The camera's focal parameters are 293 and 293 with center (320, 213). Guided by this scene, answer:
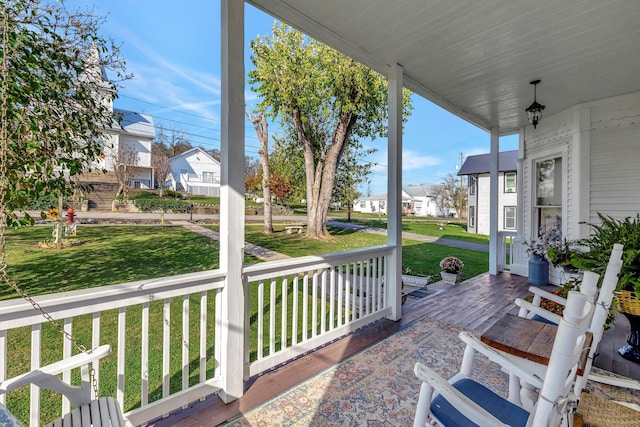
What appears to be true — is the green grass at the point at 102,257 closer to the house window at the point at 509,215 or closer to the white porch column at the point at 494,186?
the white porch column at the point at 494,186

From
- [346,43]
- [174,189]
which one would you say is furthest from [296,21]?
[174,189]

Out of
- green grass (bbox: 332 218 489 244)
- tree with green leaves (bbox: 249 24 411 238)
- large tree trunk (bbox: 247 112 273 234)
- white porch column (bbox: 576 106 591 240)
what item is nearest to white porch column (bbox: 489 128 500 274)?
white porch column (bbox: 576 106 591 240)

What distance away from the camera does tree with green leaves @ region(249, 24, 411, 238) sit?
22.6ft

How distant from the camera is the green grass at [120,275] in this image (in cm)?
237

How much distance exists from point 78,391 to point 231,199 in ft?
3.84

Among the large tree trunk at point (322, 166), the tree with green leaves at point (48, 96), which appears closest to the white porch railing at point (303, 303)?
the tree with green leaves at point (48, 96)

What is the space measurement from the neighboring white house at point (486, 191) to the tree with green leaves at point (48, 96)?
16789 millimetres

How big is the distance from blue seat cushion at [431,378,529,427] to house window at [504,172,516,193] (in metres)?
16.6

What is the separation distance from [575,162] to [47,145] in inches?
241

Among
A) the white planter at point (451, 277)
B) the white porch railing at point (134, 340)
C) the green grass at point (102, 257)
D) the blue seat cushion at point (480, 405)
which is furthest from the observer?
the white planter at point (451, 277)

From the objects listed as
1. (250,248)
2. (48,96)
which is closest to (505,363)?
(48,96)

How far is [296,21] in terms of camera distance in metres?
2.42

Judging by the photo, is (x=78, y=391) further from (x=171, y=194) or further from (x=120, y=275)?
(x=120, y=275)

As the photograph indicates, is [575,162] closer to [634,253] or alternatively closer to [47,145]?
[634,253]
